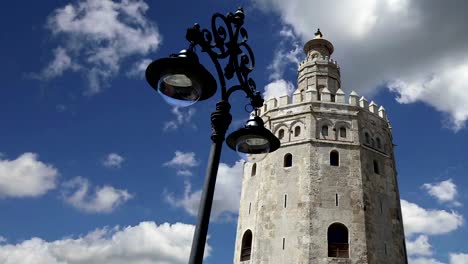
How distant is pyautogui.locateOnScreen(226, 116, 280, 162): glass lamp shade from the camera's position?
16.6 ft

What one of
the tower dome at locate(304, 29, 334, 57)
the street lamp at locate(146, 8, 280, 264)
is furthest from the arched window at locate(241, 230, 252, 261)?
the street lamp at locate(146, 8, 280, 264)

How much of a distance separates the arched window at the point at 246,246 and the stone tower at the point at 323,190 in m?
0.05

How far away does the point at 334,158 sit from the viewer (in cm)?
2147

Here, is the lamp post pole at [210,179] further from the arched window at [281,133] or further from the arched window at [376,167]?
the arched window at [376,167]

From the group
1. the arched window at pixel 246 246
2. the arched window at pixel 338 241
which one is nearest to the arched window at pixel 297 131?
the arched window at pixel 338 241

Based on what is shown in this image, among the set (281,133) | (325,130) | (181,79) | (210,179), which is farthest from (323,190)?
(181,79)

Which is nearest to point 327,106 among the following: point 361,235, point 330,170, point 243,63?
point 330,170

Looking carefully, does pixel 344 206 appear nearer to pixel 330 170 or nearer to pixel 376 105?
pixel 330 170

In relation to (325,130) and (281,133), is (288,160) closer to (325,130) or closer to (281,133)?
(281,133)

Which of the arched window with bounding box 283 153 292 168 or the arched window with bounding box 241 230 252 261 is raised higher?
the arched window with bounding box 283 153 292 168

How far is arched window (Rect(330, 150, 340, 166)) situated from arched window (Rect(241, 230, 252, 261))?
5586 mm

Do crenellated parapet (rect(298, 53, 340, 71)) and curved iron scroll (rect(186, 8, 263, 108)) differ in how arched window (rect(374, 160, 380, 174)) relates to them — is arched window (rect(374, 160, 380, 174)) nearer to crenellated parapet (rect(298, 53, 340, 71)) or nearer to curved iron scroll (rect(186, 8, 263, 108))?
crenellated parapet (rect(298, 53, 340, 71))

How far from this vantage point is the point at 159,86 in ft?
14.0

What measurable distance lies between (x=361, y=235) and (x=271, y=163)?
18.6 ft
